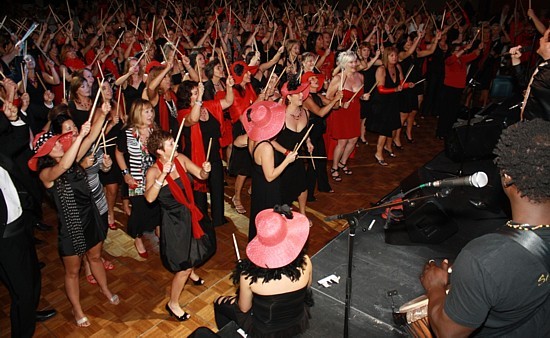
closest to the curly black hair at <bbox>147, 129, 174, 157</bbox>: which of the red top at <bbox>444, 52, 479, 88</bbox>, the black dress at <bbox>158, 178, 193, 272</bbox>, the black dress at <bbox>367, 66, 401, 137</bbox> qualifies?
the black dress at <bbox>158, 178, 193, 272</bbox>

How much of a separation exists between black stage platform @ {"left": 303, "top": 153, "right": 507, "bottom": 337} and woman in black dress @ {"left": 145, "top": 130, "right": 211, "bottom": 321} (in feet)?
3.51

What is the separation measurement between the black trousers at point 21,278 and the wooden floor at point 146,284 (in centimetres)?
32

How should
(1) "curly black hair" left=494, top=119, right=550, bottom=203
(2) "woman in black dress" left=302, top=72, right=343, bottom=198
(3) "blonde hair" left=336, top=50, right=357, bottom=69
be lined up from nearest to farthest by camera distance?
(1) "curly black hair" left=494, top=119, right=550, bottom=203, (2) "woman in black dress" left=302, top=72, right=343, bottom=198, (3) "blonde hair" left=336, top=50, right=357, bottom=69

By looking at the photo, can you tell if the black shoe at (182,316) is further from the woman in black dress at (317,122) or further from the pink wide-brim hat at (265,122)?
the woman in black dress at (317,122)

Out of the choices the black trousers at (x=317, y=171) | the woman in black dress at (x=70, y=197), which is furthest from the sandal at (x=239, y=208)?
the woman in black dress at (x=70, y=197)

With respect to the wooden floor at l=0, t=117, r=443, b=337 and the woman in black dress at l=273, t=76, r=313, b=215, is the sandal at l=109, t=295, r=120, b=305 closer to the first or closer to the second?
the wooden floor at l=0, t=117, r=443, b=337

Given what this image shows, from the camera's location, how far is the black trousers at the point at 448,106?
719 centimetres

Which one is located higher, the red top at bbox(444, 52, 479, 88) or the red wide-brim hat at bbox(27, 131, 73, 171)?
the red wide-brim hat at bbox(27, 131, 73, 171)

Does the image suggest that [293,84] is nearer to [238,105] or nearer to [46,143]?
[238,105]

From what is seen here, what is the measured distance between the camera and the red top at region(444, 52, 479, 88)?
7004mm

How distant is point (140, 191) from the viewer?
3.96 m

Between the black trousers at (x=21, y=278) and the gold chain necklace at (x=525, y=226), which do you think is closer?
the gold chain necklace at (x=525, y=226)

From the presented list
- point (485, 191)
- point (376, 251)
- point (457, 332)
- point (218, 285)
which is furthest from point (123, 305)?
point (485, 191)

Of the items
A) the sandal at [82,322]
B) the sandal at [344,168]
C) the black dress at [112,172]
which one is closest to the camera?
the sandal at [82,322]
